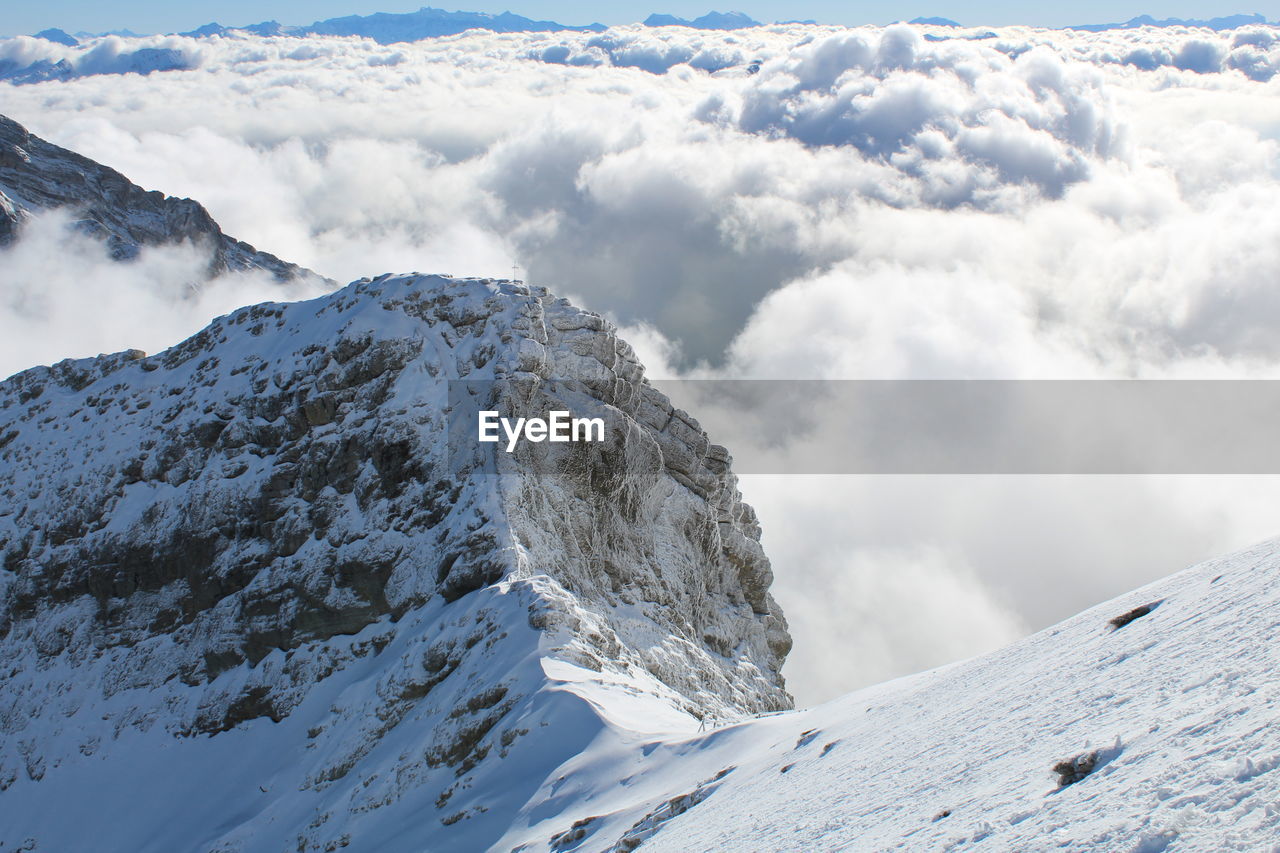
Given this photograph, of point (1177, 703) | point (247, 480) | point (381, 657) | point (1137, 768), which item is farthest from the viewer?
point (247, 480)

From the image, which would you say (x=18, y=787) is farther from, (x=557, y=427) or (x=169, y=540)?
(x=557, y=427)

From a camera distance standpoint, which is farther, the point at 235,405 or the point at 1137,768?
the point at 235,405

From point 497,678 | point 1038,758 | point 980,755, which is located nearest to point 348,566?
point 497,678

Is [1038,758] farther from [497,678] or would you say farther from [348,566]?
[348,566]

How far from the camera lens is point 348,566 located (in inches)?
2210

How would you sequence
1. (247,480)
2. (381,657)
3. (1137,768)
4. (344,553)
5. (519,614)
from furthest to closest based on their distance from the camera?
(247,480) < (344,553) < (381,657) < (519,614) < (1137,768)

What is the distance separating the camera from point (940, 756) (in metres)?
21.6

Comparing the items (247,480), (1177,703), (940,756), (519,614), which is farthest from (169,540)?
(1177,703)

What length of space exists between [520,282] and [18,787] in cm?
4575

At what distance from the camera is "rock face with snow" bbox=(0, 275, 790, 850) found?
48312 millimetres

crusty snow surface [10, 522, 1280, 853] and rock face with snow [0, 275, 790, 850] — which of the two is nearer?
crusty snow surface [10, 522, 1280, 853]

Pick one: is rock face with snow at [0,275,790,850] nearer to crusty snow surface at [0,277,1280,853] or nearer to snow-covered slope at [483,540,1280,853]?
crusty snow surface at [0,277,1280,853]

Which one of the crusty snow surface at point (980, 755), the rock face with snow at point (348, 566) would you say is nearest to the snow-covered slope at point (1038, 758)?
the crusty snow surface at point (980, 755)

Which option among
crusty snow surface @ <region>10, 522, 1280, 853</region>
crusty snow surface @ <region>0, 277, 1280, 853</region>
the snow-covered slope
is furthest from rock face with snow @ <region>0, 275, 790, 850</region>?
the snow-covered slope
